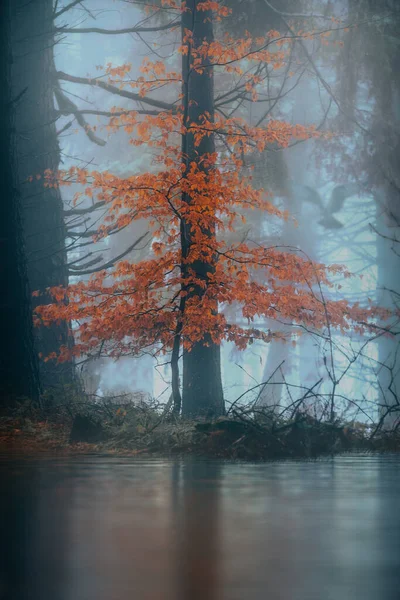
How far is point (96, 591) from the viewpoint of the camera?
2.06 meters

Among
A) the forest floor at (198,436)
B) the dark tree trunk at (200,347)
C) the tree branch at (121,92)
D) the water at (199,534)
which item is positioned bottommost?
the water at (199,534)

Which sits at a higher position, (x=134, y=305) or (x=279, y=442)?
(x=134, y=305)

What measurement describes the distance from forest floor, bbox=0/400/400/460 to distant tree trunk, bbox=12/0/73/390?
14.3 ft

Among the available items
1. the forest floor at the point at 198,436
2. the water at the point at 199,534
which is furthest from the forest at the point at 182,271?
the water at the point at 199,534

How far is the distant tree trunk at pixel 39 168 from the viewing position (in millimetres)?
12578

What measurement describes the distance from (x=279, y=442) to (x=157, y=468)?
1340 millimetres

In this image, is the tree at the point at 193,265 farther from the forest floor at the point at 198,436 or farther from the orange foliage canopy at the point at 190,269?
the forest floor at the point at 198,436

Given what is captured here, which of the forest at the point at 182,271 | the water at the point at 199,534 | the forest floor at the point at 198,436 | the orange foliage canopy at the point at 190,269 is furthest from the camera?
the orange foliage canopy at the point at 190,269

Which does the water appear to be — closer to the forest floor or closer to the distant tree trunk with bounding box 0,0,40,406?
the forest floor

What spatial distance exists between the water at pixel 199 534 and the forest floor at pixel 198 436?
1221 millimetres

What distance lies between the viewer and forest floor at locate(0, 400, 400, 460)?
6176 millimetres

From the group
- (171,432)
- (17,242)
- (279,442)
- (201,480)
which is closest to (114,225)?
(17,242)

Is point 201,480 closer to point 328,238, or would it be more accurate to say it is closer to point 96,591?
point 96,591

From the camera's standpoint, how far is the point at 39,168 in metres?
12.8
